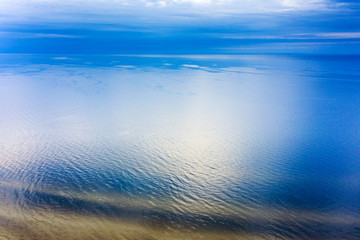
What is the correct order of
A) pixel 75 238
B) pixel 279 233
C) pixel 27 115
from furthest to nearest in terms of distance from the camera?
pixel 27 115
pixel 279 233
pixel 75 238

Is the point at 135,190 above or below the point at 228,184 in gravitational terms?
below

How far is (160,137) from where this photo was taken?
18.0m

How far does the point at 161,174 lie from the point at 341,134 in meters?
13.4

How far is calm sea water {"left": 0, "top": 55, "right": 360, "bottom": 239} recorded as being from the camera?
9102 mm

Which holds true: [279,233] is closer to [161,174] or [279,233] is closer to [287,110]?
[161,174]

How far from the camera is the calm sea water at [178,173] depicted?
9102 millimetres

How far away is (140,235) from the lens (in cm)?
850

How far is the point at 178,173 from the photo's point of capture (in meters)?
12.8

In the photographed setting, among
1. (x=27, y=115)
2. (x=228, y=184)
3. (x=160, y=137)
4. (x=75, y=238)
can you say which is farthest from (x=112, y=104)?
(x=75, y=238)

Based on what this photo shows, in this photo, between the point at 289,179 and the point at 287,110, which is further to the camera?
the point at 287,110

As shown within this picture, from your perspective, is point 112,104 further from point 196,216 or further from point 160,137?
point 196,216

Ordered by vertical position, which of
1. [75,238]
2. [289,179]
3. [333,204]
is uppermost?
[289,179]

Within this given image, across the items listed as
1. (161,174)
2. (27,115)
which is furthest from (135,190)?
(27,115)

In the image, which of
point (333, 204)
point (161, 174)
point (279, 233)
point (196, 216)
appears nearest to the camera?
point (279, 233)
